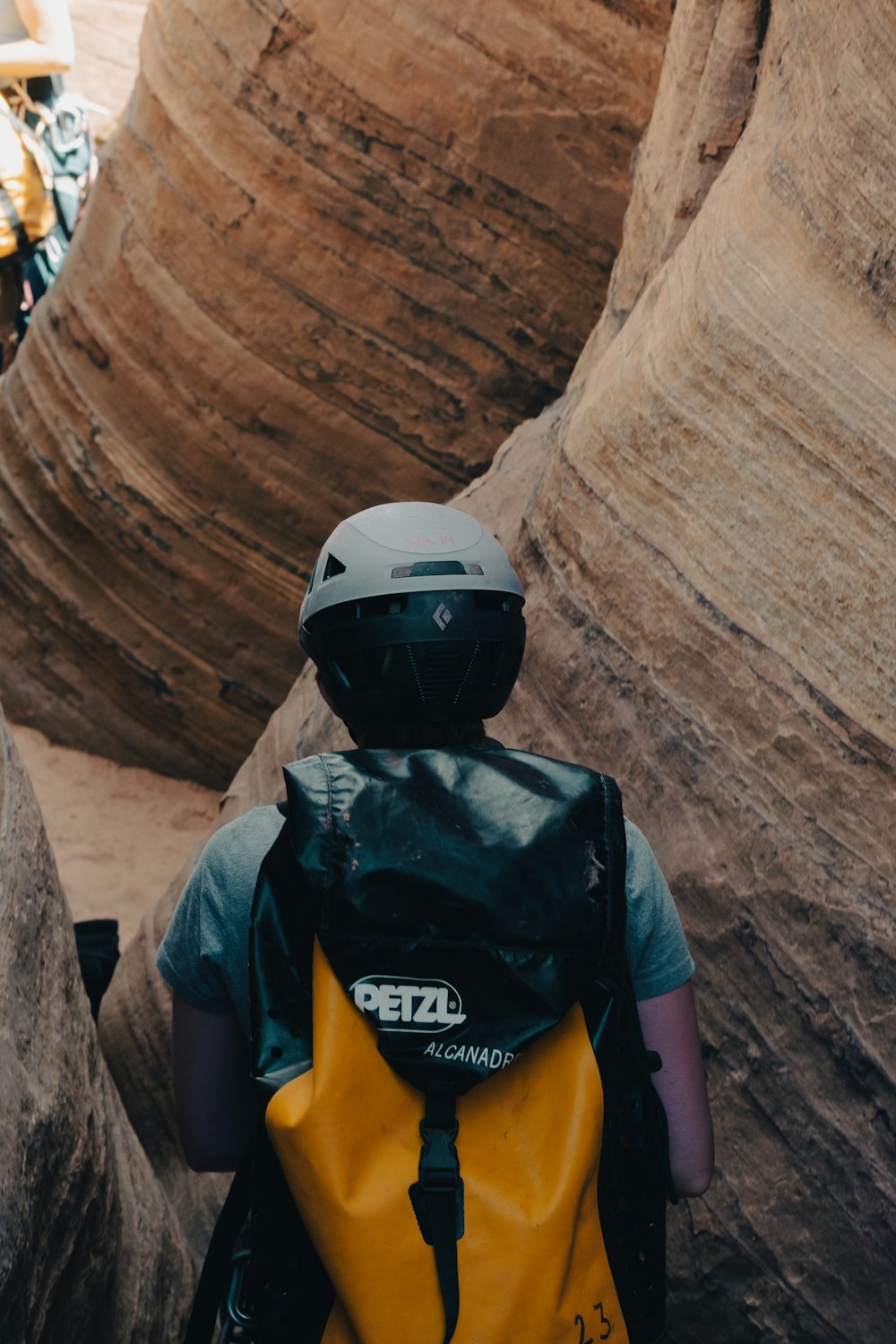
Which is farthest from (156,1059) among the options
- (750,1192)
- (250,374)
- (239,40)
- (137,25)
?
(137,25)

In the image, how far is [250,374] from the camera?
197 inches

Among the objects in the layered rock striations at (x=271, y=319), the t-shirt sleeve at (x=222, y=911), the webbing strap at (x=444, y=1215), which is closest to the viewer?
the webbing strap at (x=444, y=1215)

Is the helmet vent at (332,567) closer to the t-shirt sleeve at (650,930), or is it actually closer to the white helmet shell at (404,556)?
the white helmet shell at (404,556)

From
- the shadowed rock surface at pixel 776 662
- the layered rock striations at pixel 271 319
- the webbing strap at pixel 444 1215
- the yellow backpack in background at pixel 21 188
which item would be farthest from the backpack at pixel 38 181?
the webbing strap at pixel 444 1215

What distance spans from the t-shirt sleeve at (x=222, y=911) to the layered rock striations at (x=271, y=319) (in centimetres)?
351

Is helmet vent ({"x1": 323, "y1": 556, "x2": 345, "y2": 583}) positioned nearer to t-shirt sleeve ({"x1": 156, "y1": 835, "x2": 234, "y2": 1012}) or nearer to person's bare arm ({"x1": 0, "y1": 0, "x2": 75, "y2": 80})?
t-shirt sleeve ({"x1": 156, "y1": 835, "x2": 234, "y2": 1012})

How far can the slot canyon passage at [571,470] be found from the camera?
7.36ft

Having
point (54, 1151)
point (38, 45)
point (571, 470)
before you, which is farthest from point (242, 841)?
point (38, 45)

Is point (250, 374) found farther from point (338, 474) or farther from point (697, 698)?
point (697, 698)

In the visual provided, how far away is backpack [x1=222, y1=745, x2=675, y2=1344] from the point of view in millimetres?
1378

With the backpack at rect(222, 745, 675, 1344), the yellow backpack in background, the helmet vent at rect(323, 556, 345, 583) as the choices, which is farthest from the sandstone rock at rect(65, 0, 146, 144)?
the backpack at rect(222, 745, 675, 1344)

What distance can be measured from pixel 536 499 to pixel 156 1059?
78.4 inches

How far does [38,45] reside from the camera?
19.0ft

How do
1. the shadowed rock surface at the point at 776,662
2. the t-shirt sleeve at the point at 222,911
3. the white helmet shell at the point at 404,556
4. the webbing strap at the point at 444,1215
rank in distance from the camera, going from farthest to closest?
the shadowed rock surface at the point at 776,662
the white helmet shell at the point at 404,556
the t-shirt sleeve at the point at 222,911
the webbing strap at the point at 444,1215
